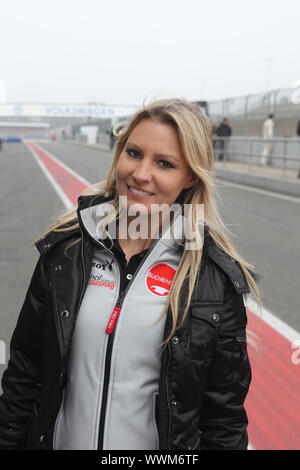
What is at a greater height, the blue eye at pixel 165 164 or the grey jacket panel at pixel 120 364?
the blue eye at pixel 165 164

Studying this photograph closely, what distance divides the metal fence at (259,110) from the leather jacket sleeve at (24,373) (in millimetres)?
16793

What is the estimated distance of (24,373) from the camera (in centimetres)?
160

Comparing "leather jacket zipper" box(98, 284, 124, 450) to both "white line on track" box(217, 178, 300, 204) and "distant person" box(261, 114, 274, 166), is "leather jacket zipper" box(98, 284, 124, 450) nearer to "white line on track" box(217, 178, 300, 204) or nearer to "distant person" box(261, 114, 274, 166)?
"white line on track" box(217, 178, 300, 204)

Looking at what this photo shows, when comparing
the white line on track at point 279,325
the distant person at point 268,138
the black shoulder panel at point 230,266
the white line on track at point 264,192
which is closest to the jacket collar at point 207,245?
the black shoulder panel at point 230,266

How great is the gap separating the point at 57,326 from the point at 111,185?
22.8 inches

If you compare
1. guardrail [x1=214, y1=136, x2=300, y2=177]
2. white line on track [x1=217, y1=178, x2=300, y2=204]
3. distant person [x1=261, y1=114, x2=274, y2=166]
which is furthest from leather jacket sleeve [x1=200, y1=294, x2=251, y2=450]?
distant person [x1=261, y1=114, x2=274, y2=166]

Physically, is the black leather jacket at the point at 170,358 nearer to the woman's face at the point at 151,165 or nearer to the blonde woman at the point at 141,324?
the blonde woman at the point at 141,324

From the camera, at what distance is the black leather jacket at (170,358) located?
1.42 metres

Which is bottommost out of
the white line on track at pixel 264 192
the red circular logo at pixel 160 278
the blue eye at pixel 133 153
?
the white line on track at pixel 264 192

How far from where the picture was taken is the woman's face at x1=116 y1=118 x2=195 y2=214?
1477 millimetres

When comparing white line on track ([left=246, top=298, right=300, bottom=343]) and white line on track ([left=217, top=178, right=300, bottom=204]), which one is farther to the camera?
white line on track ([left=217, top=178, right=300, bottom=204])

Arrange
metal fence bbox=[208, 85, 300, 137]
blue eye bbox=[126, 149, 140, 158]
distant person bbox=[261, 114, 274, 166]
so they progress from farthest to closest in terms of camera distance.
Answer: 1. metal fence bbox=[208, 85, 300, 137]
2. distant person bbox=[261, 114, 274, 166]
3. blue eye bbox=[126, 149, 140, 158]

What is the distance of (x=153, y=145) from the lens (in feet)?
4.85
